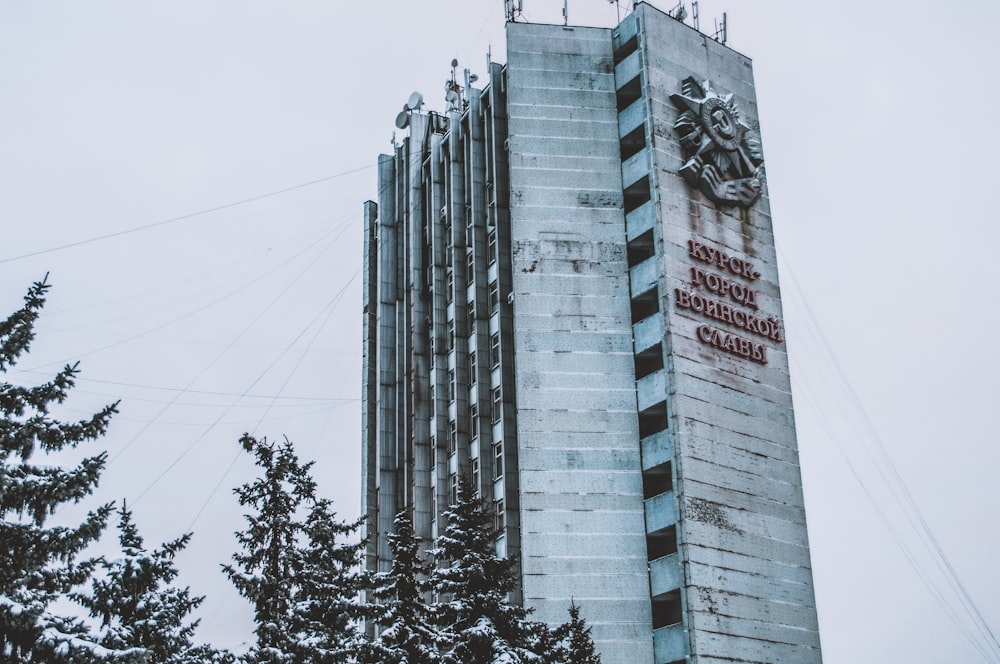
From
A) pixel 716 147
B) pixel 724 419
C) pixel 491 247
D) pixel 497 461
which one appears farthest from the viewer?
pixel 491 247

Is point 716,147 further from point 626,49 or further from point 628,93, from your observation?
point 626,49

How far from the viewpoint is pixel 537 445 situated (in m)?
68.1

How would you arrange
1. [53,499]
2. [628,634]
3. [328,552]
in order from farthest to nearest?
[628,634], [328,552], [53,499]

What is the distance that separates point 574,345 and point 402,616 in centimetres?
3217

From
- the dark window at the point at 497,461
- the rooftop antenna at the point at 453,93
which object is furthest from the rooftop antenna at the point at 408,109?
the dark window at the point at 497,461

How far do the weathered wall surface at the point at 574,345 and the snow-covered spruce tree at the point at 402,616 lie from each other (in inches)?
970

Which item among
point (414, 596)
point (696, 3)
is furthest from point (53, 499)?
point (696, 3)

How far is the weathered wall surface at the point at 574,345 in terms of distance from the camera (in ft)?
215

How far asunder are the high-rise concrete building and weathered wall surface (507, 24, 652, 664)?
4.4 inches

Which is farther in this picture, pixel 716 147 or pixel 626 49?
pixel 626 49

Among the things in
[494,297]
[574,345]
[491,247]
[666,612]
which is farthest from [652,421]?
[491,247]

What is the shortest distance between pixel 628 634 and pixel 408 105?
134 feet

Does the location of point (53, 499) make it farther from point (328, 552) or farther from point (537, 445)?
point (537, 445)

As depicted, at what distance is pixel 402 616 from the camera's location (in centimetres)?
3994
